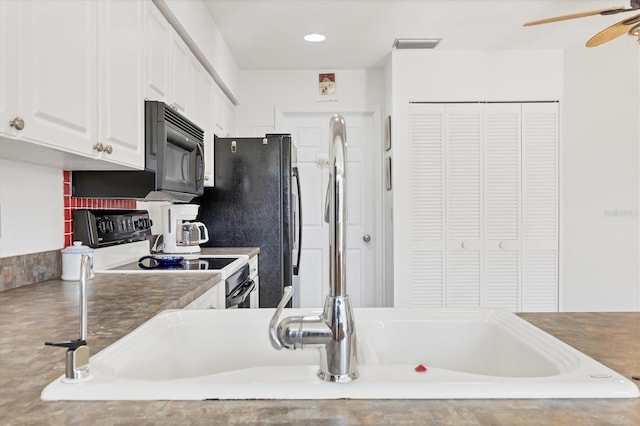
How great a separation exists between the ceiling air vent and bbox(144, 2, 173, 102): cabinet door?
191cm

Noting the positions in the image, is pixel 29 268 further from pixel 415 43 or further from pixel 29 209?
pixel 415 43

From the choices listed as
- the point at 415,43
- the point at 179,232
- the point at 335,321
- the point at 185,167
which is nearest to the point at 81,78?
the point at 185,167

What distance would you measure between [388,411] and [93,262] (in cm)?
177

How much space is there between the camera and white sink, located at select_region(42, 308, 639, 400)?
645 millimetres

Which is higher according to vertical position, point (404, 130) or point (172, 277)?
point (404, 130)

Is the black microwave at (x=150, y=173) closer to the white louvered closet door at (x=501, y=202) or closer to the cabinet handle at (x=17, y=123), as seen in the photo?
the cabinet handle at (x=17, y=123)

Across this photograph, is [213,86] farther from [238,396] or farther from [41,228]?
[238,396]

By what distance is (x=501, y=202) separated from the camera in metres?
3.97

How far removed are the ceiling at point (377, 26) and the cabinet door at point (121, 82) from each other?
3.97 feet

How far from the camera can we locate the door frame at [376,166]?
4.36m

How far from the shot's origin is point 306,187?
447 centimetres

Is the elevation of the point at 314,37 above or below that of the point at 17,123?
above

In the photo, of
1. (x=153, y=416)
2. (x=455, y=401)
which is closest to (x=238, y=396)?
(x=153, y=416)

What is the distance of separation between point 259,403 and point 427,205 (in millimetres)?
3481
